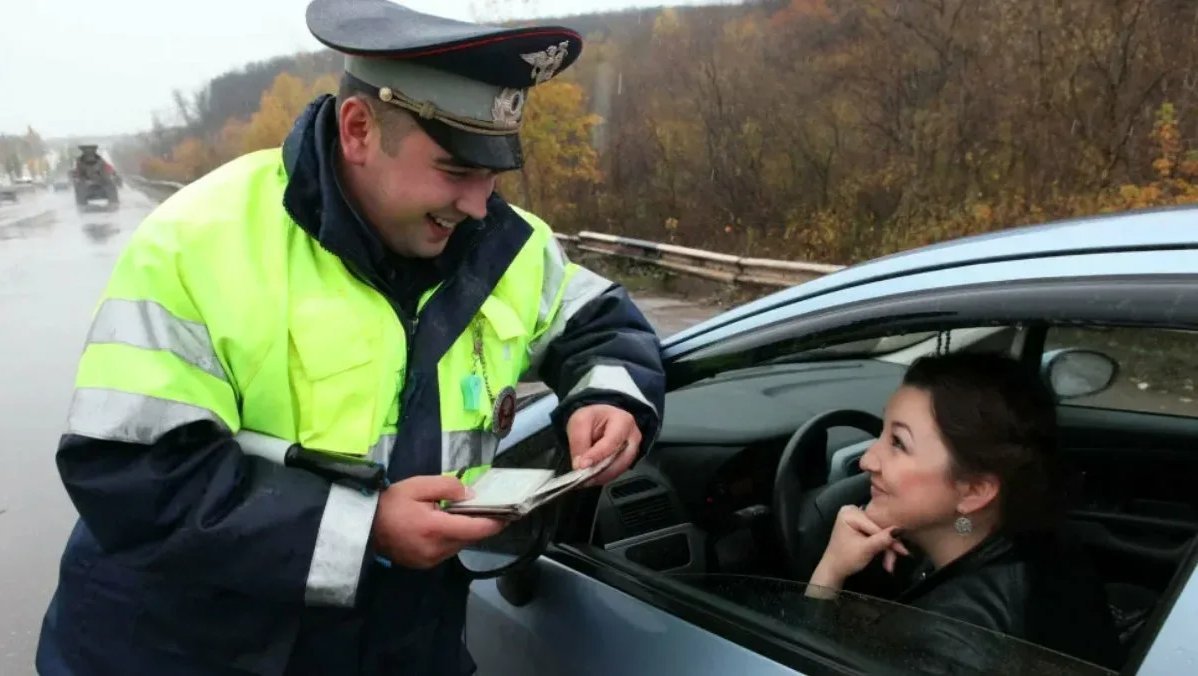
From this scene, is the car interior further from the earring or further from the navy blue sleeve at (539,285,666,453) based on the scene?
the earring

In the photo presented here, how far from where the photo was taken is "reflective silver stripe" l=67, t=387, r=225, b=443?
1213 millimetres

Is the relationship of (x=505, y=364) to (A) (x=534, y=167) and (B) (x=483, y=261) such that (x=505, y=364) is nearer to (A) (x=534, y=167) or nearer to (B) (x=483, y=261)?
(B) (x=483, y=261)

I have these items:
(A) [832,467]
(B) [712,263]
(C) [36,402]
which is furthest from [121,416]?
(B) [712,263]

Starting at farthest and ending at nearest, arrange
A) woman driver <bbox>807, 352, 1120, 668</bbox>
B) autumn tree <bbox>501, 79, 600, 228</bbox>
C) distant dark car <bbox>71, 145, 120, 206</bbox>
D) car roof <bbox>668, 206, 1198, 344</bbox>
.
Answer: distant dark car <bbox>71, 145, 120, 206</bbox> < autumn tree <bbox>501, 79, 600, 228</bbox> < woman driver <bbox>807, 352, 1120, 668</bbox> < car roof <bbox>668, 206, 1198, 344</bbox>

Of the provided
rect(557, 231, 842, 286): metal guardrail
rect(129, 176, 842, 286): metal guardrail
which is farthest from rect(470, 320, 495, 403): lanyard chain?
rect(557, 231, 842, 286): metal guardrail

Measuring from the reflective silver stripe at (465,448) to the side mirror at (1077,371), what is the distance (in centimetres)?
122

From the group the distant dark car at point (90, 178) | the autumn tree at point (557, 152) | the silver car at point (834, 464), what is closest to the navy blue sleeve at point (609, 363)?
the silver car at point (834, 464)

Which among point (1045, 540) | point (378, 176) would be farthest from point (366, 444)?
point (1045, 540)

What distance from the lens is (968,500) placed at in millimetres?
1653

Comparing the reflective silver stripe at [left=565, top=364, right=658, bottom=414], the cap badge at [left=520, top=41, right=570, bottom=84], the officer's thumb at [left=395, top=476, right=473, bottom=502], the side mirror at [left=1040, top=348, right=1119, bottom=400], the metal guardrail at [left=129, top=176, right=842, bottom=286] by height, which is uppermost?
the cap badge at [left=520, top=41, right=570, bottom=84]

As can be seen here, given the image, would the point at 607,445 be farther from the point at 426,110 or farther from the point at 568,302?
the point at 426,110

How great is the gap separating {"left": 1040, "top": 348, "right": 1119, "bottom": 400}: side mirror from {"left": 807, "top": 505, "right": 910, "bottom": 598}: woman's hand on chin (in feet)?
1.98

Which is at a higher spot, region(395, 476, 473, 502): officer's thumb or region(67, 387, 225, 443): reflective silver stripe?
region(67, 387, 225, 443): reflective silver stripe

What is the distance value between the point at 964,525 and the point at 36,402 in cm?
723
